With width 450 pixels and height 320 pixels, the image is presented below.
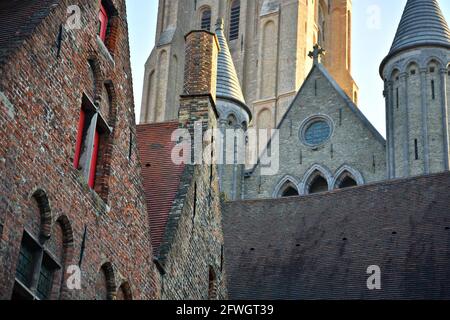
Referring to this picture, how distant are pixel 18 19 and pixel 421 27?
73.1 ft

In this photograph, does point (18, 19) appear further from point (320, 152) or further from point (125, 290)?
point (320, 152)

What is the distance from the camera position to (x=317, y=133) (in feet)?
110

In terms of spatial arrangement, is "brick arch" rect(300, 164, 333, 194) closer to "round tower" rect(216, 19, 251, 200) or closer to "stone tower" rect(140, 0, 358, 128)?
"round tower" rect(216, 19, 251, 200)

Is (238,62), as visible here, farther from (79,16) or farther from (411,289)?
(79,16)

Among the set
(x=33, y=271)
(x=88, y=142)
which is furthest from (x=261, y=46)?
(x=33, y=271)

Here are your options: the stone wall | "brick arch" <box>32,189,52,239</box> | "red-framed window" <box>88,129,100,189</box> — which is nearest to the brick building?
"red-framed window" <box>88,129,100,189</box>

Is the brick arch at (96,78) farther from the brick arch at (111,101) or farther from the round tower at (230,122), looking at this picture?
the round tower at (230,122)

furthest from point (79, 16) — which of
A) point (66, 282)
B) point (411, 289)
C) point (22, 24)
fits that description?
point (411, 289)

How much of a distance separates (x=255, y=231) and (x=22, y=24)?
1256 cm

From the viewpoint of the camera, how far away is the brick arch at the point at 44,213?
11477 mm

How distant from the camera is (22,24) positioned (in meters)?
12.1

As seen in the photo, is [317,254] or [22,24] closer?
[22,24]

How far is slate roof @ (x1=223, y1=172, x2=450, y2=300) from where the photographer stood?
810 inches
